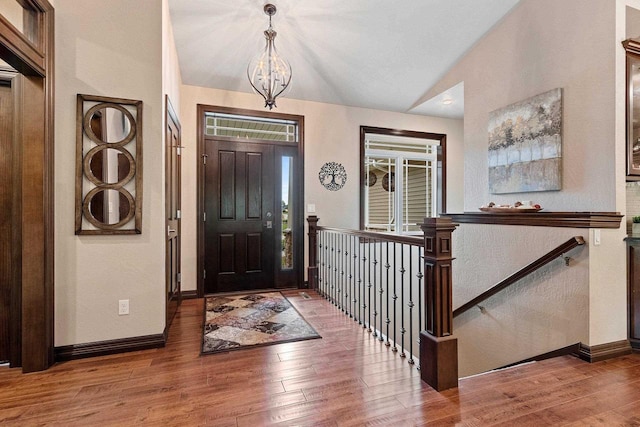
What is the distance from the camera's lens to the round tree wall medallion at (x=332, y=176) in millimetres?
4777

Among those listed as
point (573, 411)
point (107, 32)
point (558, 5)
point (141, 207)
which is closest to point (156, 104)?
point (107, 32)

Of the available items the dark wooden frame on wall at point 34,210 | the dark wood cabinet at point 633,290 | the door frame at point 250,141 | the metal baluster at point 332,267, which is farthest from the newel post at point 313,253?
the dark wood cabinet at point 633,290

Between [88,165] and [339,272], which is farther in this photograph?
[339,272]

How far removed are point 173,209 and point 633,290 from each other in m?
4.26

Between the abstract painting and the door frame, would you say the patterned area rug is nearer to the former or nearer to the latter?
the door frame

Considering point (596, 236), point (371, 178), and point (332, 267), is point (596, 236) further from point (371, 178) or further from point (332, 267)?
point (371, 178)

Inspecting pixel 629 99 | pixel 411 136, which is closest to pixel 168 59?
pixel 411 136

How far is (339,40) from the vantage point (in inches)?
143

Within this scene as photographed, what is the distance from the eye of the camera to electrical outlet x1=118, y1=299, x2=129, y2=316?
2541 millimetres

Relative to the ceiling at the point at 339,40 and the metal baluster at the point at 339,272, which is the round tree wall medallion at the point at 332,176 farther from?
the ceiling at the point at 339,40

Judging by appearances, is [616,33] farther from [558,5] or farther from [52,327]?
[52,327]

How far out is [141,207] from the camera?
102 inches

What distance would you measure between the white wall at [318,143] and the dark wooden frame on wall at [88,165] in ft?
5.20

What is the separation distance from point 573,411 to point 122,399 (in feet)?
8.44
